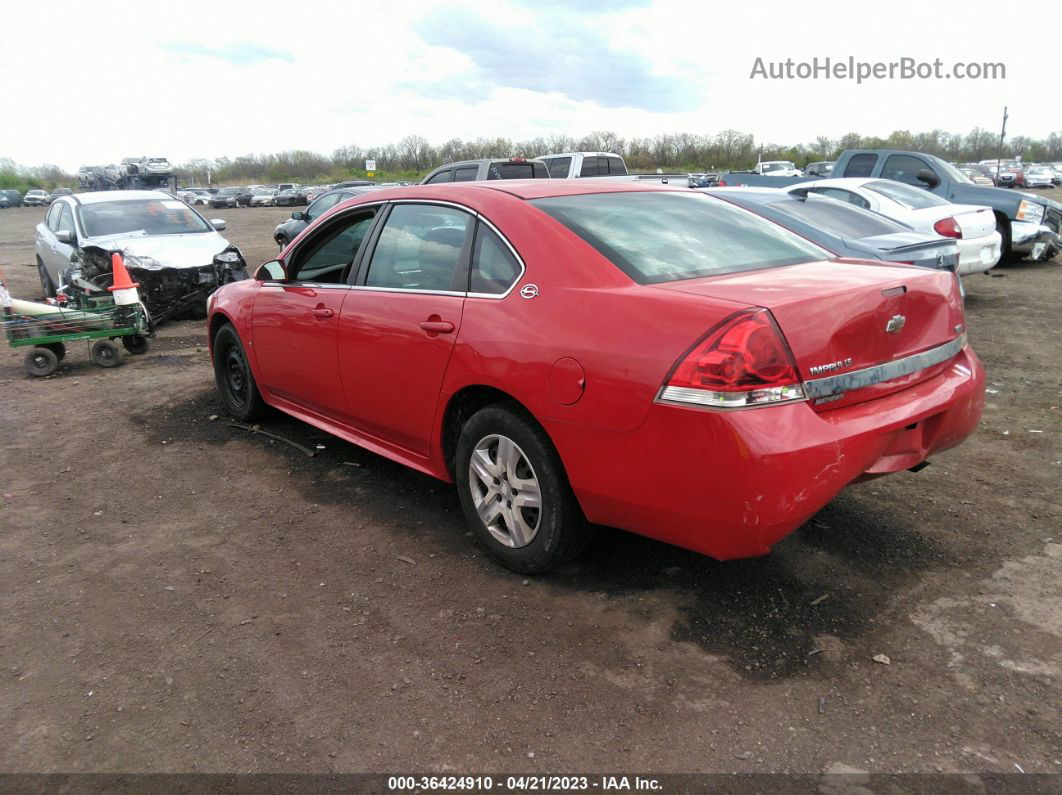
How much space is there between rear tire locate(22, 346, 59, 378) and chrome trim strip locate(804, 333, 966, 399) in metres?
7.61

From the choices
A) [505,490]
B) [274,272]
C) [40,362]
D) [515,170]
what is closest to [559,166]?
[515,170]

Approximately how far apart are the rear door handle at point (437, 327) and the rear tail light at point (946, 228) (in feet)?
24.6

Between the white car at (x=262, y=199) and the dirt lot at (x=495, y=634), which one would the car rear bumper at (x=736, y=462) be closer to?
the dirt lot at (x=495, y=634)

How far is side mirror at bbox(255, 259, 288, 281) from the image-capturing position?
4930 millimetres

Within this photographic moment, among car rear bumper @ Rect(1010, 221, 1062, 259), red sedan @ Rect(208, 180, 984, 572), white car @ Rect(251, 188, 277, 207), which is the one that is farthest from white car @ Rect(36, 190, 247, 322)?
white car @ Rect(251, 188, 277, 207)

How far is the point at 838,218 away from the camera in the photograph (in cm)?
790

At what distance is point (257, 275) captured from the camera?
5.09 metres

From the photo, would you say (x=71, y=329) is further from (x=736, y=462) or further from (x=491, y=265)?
(x=736, y=462)

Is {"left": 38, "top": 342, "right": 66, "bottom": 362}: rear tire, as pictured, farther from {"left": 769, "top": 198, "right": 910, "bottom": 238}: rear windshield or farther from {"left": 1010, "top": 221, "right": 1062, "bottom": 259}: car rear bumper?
{"left": 1010, "top": 221, "right": 1062, "bottom": 259}: car rear bumper

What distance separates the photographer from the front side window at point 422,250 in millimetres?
3730

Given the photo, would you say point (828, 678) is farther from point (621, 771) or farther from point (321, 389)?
point (321, 389)

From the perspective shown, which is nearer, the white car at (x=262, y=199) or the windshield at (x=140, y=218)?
the windshield at (x=140, y=218)

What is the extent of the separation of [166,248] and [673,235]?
875 centimetres

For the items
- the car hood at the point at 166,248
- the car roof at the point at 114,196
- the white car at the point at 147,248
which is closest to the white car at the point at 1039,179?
the car roof at the point at 114,196
